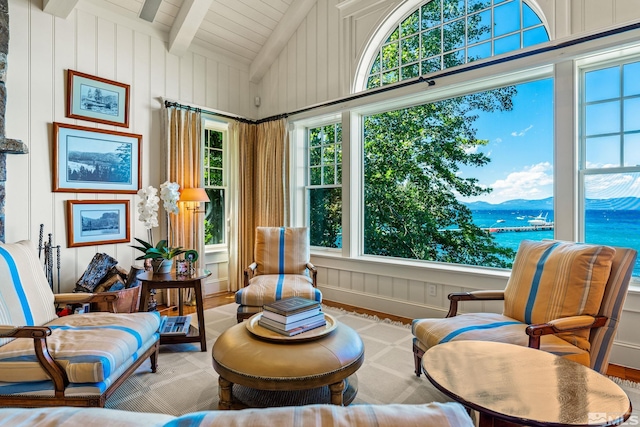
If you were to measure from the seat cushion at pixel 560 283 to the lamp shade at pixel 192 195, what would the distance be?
3.15 meters

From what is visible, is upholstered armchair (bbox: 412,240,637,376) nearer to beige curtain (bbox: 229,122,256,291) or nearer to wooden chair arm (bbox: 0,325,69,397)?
wooden chair arm (bbox: 0,325,69,397)

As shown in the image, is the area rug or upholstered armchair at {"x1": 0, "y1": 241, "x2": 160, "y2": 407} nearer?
upholstered armchair at {"x1": 0, "y1": 241, "x2": 160, "y2": 407}

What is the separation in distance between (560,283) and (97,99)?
4.28 m

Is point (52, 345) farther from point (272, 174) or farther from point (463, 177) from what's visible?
point (463, 177)

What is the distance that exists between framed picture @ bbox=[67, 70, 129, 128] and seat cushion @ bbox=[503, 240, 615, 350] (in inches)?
158

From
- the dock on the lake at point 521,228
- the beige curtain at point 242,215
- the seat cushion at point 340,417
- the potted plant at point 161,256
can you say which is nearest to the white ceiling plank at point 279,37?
the beige curtain at point 242,215

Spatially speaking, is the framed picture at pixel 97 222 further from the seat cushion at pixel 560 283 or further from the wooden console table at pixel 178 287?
the seat cushion at pixel 560 283

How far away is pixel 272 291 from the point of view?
298 cm

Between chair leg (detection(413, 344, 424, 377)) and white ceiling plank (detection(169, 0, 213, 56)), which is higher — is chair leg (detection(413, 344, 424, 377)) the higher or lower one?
the lower one

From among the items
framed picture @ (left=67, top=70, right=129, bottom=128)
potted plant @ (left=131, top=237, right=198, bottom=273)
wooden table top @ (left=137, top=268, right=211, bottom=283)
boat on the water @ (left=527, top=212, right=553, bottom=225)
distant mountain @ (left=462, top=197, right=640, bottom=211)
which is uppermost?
framed picture @ (left=67, top=70, right=129, bottom=128)

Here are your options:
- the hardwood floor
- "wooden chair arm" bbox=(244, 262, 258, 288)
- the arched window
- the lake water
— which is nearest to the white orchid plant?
"wooden chair arm" bbox=(244, 262, 258, 288)

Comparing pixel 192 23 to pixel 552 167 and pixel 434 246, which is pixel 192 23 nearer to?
pixel 434 246

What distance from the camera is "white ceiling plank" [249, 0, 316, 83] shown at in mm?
4383

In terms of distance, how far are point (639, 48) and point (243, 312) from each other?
362 centimetres
